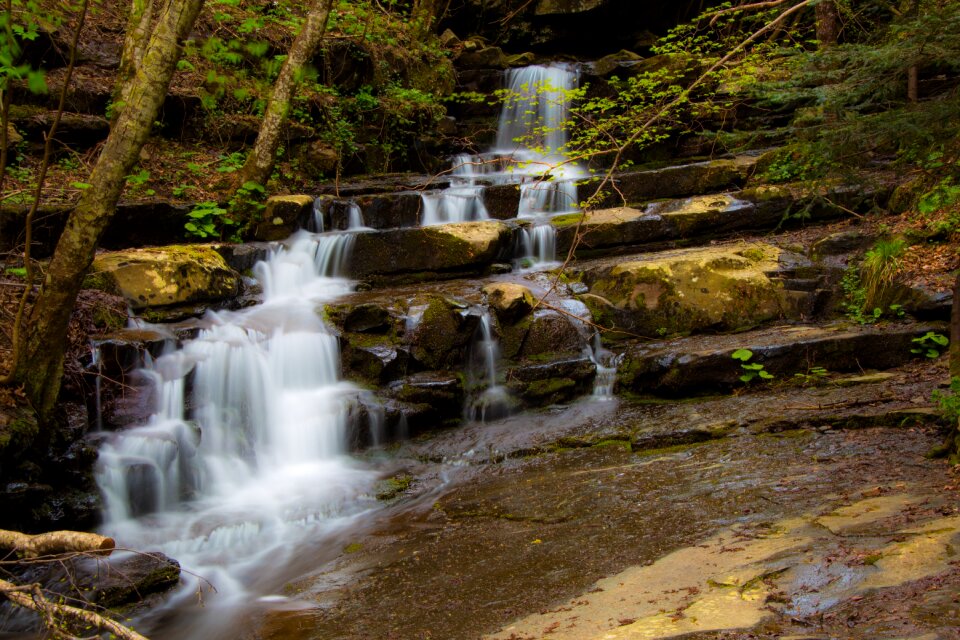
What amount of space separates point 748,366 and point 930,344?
69.5 inches

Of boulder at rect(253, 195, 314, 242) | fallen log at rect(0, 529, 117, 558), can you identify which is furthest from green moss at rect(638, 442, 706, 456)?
boulder at rect(253, 195, 314, 242)

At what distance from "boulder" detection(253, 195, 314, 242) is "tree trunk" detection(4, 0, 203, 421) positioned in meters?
5.04

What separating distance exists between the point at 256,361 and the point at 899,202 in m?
8.79

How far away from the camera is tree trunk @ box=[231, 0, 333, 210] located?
10.2m

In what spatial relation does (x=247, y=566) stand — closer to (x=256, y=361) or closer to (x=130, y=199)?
(x=256, y=361)

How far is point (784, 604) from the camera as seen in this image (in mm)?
2775

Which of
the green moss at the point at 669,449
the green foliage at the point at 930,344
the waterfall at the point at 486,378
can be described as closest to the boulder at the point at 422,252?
the waterfall at the point at 486,378

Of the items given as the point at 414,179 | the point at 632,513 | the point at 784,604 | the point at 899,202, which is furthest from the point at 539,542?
the point at 414,179

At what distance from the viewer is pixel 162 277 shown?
796cm

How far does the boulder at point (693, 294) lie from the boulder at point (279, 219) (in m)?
4.87

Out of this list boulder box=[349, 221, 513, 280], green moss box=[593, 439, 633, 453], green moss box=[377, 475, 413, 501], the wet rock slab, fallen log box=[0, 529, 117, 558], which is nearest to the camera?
fallen log box=[0, 529, 117, 558]

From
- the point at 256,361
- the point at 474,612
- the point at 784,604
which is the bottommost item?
the point at 474,612

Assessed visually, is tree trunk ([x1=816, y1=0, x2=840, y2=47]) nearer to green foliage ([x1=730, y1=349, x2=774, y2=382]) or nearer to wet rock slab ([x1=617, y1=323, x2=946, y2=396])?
wet rock slab ([x1=617, y1=323, x2=946, y2=396])

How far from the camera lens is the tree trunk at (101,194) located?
496cm
